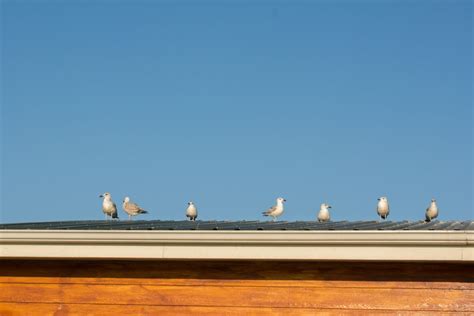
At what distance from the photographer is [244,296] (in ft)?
25.6

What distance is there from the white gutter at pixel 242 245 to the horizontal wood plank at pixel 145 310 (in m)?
0.55

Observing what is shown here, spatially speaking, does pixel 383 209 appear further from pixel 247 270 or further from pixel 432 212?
pixel 247 270

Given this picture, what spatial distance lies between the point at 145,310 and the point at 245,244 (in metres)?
1.21

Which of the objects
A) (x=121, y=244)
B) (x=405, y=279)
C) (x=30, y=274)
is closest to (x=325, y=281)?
(x=405, y=279)

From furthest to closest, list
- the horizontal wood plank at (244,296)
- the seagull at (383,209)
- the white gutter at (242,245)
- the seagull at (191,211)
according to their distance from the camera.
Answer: the seagull at (191,211) → the seagull at (383,209) → the horizontal wood plank at (244,296) → the white gutter at (242,245)

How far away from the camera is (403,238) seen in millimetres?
7164

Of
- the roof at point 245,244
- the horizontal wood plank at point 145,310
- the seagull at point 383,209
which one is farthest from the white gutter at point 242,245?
the seagull at point 383,209

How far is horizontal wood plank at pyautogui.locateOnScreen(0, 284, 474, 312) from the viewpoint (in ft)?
24.5

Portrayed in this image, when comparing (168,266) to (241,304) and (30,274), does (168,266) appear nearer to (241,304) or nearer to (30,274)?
(241,304)

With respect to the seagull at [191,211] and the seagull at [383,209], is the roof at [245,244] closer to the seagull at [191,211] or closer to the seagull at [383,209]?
the seagull at [383,209]

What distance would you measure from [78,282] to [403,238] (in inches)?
117

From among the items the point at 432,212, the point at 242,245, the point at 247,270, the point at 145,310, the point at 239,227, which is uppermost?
the point at 432,212

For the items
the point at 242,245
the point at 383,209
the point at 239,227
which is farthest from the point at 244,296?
the point at 383,209

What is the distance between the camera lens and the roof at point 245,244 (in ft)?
23.4
